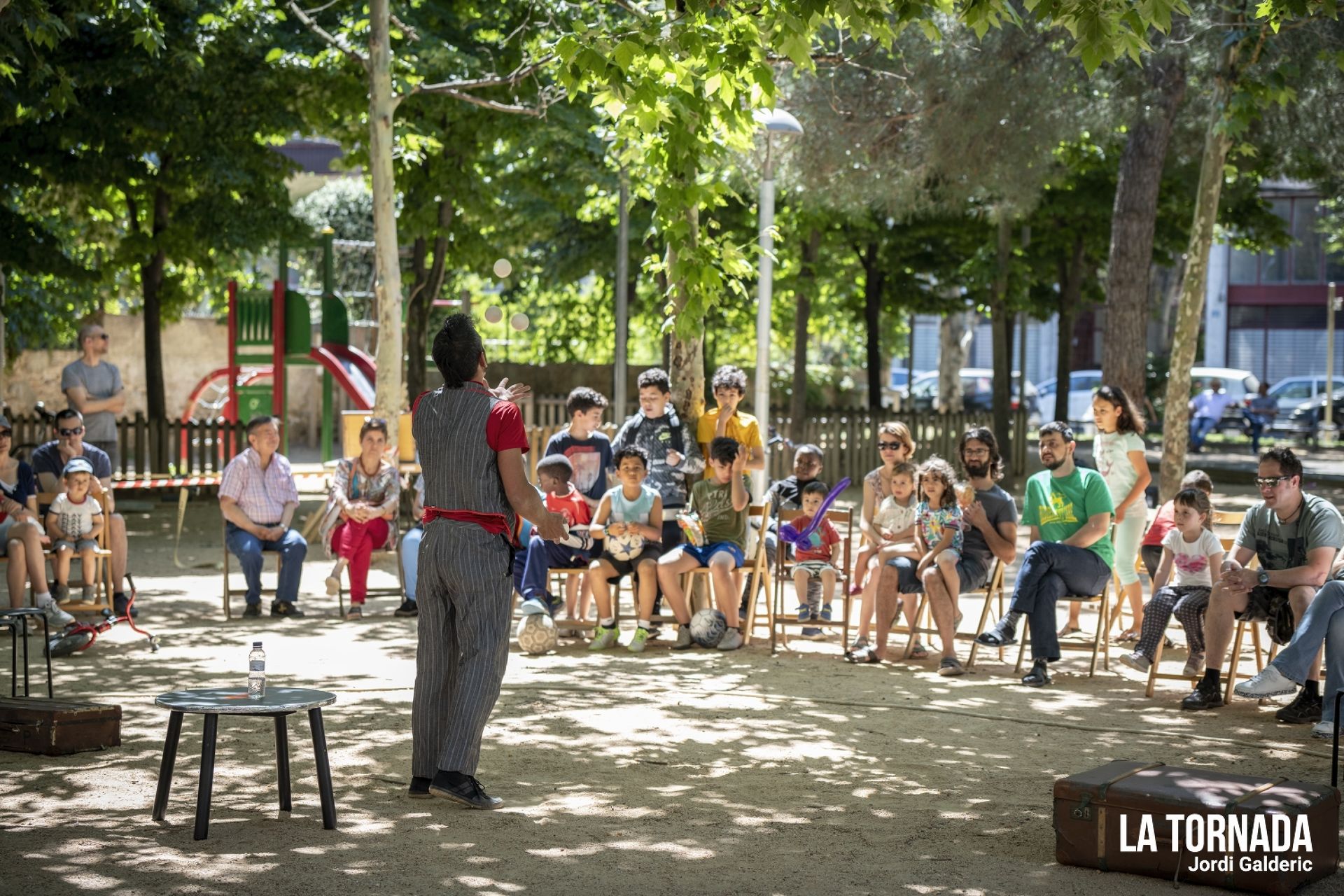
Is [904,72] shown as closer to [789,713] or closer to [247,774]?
[789,713]

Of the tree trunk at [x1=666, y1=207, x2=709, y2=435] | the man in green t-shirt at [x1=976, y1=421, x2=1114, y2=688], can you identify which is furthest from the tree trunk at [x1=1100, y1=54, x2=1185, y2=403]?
the man in green t-shirt at [x1=976, y1=421, x2=1114, y2=688]

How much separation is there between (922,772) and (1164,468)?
7842 millimetres

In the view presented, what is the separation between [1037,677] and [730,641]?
1.99m

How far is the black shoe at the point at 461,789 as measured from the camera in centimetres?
605

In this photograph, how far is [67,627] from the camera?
9.71m

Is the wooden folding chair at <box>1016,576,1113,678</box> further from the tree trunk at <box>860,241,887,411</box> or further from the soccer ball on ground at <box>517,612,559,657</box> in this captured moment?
the tree trunk at <box>860,241,887,411</box>

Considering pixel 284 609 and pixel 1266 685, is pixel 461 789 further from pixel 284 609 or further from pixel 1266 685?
pixel 284 609

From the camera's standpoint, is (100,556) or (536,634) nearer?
(536,634)

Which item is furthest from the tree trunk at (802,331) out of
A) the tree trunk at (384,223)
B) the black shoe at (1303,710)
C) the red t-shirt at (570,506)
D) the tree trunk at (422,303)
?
the black shoe at (1303,710)

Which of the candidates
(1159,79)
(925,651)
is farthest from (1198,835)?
(1159,79)

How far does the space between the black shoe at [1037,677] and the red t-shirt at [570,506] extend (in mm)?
3061

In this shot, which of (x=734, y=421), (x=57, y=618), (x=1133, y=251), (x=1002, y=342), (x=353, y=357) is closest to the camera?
(x=57, y=618)

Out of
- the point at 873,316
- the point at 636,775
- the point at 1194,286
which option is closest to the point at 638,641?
the point at 636,775

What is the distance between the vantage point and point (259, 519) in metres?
11.4
